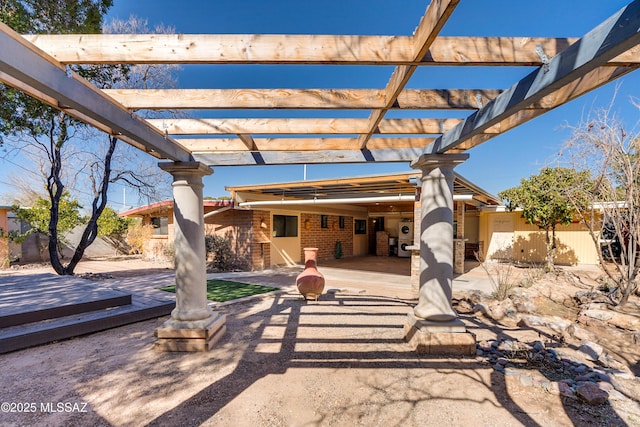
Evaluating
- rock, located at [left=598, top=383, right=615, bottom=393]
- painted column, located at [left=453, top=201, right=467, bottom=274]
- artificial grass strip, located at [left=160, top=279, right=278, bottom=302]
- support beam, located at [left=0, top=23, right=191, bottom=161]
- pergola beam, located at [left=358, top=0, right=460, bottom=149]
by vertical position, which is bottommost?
artificial grass strip, located at [left=160, top=279, right=278, bottom=302]

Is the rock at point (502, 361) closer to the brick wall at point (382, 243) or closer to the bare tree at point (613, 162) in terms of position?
the bare tree at point (613, 162)

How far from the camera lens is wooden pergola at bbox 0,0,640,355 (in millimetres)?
1696

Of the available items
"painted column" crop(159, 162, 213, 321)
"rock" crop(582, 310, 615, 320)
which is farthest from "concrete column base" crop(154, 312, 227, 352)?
"rock" crop(582, 310, 615, 320)

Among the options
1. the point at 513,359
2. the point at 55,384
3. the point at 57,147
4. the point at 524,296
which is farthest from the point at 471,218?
the point at 57,147

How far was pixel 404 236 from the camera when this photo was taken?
45.4 feet

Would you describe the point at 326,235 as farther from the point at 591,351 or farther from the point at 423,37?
the point at 423,37

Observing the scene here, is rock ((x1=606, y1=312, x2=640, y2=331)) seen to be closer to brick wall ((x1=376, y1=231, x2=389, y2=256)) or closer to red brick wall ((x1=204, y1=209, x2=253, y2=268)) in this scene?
red brick wall ((x1=204, y1=209, x2=253, y2=268))

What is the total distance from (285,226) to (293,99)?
336 inches

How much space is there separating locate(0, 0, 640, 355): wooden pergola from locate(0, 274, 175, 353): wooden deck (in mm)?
1601

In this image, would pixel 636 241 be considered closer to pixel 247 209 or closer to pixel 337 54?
pixel 337 54

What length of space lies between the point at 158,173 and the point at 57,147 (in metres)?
2.54

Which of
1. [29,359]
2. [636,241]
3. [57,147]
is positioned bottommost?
[29,359]

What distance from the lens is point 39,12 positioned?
19.9ft

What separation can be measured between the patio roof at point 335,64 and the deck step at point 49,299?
3071 mm
